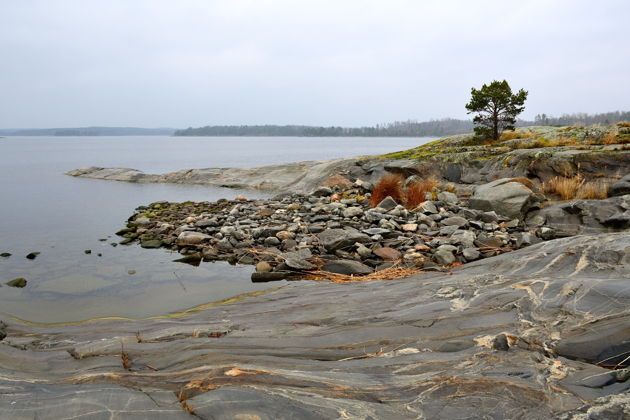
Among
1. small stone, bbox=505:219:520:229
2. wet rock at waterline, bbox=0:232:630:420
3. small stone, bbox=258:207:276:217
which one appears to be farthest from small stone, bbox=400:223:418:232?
small stone, bbox=258:207:276:217

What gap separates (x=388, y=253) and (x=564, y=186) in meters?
7.83

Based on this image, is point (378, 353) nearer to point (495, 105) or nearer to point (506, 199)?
point (506, 199)

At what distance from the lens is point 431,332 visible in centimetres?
423

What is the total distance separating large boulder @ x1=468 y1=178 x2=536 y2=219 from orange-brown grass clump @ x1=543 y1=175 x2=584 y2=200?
6.59ft

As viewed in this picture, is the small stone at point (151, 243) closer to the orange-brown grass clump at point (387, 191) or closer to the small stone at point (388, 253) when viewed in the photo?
the small stone at point (388, 253)

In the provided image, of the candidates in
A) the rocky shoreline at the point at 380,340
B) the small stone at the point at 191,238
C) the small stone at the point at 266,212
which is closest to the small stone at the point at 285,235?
the rocky shoreline at the point at 380,340

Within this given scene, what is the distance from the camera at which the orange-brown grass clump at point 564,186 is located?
12.5 m

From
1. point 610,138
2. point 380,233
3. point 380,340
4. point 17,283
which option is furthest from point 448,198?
point 17,283

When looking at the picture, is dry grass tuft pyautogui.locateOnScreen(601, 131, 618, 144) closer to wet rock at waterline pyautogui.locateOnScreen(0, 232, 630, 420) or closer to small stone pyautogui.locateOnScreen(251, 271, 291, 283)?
wet rock at waterline pyautogui.locateOnScreen(0, 232, 630, 420)

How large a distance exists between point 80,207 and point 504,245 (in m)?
19.2

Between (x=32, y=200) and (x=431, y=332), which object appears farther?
(x=32, y=200)

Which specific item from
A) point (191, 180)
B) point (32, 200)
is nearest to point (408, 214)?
point (32, 200)

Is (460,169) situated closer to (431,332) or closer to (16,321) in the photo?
(431,332)

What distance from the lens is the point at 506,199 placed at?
11305 mm
